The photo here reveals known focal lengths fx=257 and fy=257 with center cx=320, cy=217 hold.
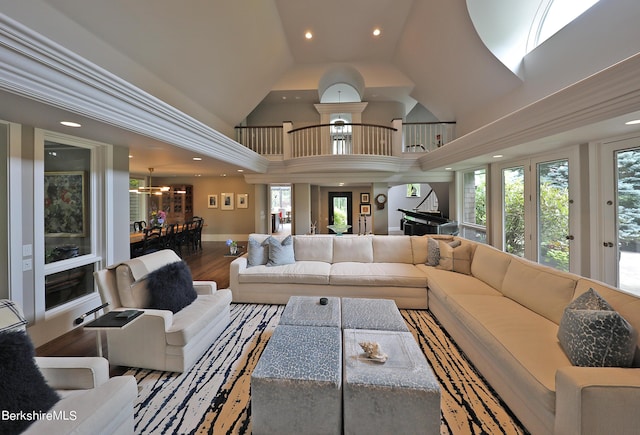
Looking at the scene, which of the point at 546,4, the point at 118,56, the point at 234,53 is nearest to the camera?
the point at 118,56

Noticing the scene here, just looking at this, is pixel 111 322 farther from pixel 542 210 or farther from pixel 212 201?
pixel 212 201

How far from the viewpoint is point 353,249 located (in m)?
4.26

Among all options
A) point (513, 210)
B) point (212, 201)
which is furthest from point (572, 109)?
point (212, 201)

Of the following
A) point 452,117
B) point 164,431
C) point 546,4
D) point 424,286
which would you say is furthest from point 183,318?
point 452,117

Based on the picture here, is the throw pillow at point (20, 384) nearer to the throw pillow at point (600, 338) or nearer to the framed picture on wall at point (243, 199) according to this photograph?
the throw pillow at point (600, 338)

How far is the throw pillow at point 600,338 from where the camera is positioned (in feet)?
4.76

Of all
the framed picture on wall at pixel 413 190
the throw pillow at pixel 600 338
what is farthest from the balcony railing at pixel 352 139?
the throw pillow at pixel 600 338

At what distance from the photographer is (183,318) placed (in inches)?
93.2

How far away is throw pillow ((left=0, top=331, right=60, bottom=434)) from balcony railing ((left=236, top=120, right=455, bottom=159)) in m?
6.01

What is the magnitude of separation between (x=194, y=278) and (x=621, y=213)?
6503 millimetres

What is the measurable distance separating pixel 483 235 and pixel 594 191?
2802 millimetres

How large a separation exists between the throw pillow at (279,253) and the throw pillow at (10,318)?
2.61 m

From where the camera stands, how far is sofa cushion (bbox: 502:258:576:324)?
213 centimetres

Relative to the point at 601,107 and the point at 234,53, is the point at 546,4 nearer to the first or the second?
the point at 601,107
